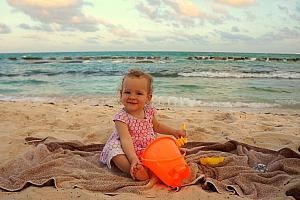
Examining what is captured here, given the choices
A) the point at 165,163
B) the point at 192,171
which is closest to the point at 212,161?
the point at 192,171

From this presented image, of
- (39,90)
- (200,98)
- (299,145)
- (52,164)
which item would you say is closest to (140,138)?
(52,164)

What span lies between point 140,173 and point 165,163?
0.20m

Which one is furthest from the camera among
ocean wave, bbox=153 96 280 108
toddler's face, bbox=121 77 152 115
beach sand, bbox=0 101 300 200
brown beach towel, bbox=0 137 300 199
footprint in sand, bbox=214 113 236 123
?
ocean wave, bbox=153 96 280 108

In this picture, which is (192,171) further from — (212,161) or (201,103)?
(201,103)

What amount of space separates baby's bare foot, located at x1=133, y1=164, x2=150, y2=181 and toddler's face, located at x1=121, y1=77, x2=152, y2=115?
0.57 meters

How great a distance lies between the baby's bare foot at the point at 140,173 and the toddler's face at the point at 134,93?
565 mm

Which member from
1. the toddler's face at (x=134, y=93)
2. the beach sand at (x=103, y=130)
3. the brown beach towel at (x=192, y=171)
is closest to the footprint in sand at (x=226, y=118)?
the beach sand at (x=103, y=130)

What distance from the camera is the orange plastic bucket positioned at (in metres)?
2.52

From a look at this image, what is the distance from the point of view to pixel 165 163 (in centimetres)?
252

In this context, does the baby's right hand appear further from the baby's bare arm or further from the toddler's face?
the toddler's face

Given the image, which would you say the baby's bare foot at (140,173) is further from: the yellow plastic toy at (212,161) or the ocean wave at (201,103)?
the ocean wave at (201,103)

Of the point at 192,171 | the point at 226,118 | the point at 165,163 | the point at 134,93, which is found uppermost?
the point at 134,93

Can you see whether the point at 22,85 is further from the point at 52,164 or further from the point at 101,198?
the point at 101,198

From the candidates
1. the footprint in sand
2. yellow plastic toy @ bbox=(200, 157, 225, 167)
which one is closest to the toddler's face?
yellow plastic toy @ bbox=(200, 157, 225, 167)
